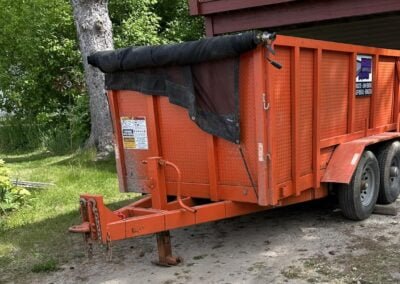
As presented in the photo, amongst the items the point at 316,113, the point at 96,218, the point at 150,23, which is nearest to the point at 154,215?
the point at 96,218

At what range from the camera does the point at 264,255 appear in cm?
483

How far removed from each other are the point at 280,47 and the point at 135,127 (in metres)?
1.69

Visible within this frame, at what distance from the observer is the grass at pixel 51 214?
5132 millimetres

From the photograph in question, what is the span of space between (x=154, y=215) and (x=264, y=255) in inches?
47.5

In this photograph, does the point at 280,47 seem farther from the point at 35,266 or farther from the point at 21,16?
the point at 21,16

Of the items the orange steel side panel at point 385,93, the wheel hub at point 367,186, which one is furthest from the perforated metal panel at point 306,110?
the orange steel side panel at point 385,93

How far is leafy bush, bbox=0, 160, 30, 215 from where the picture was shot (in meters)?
6.92

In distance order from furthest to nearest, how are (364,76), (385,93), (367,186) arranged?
(385,93) → (364,76) → (367,186)

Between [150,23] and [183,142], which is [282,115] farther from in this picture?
[150,23]

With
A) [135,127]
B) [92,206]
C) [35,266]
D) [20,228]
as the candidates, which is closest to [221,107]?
[135,127]

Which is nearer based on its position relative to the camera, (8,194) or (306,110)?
(306,110)

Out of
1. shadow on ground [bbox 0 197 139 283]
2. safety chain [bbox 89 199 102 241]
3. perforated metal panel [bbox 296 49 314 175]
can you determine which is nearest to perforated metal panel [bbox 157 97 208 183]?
perforated metal panel [bbox 296 49 314 175]

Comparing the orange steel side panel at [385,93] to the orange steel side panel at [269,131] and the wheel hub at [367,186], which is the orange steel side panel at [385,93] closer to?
the orange steel side panel at [269,131]

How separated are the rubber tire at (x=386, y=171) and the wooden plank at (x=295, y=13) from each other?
2720mm
